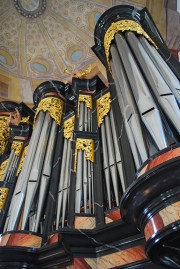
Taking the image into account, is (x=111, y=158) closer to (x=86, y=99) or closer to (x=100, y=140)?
(x=100, y=140)

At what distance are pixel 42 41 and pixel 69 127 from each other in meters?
6.95

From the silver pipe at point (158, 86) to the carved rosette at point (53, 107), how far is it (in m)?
1.82

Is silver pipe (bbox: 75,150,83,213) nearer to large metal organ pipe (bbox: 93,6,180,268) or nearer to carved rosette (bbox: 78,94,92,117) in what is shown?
large metal organ pipe (bbox: 93,6,180,268)

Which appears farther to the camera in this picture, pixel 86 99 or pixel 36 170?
pixel 86 99

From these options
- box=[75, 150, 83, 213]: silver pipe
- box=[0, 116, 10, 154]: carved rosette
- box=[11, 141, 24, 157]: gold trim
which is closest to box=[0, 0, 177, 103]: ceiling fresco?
box=[0, 116, 10, 154]: carved rosette

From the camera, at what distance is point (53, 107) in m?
5.50

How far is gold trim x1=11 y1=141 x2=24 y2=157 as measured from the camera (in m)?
5.66

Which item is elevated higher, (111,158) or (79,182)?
(111,158)

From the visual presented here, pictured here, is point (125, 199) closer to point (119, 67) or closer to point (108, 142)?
point (108, 142)

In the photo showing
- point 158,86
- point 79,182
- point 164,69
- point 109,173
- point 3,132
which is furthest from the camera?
point 3,132

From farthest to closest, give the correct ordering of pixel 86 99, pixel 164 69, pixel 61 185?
1. pixel 86 99
2. pixel 61 185
3. pixel 164 69

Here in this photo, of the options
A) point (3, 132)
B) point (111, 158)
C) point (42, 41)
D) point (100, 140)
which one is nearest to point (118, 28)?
point (100, 140)

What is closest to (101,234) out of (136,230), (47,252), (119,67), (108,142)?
(136,230)

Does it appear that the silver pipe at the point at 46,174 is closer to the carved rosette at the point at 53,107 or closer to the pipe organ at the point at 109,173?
the pipe organ at the point at 109,173
